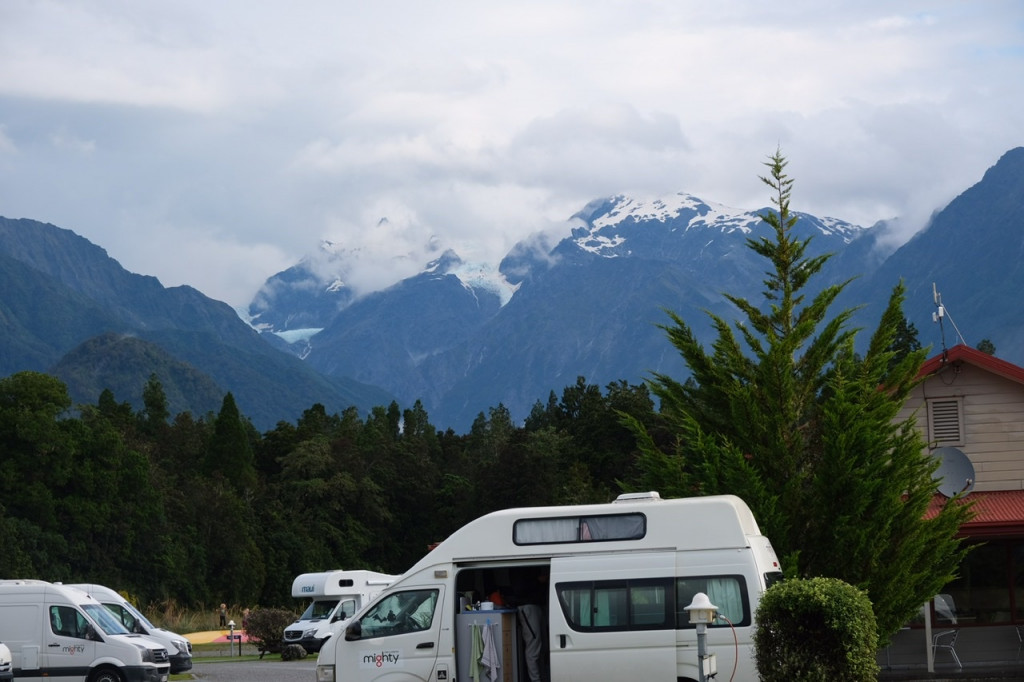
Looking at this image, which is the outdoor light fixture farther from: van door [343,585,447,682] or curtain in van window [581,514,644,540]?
van door [343,585,447,682]

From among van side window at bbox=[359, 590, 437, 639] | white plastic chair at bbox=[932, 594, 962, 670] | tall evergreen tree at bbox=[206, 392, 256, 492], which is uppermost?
tall evergreen tree at bbox=[206, 392, 256, 492]

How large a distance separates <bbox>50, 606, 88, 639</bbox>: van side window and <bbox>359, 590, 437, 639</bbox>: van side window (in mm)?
7919

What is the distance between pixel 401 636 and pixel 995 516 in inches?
450

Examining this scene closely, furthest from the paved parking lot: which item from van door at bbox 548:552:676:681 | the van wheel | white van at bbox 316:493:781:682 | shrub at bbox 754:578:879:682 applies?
shrub at bbox 754:578:879:682

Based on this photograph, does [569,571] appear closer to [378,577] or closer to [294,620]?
[378,577]

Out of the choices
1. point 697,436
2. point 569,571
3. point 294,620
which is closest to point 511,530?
point 569,571

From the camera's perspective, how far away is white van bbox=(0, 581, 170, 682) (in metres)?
21.4

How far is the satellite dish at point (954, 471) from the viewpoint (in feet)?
76.7

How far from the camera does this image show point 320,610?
37656 mm

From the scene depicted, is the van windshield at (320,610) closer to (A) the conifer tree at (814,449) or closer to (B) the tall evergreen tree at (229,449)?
(A) the conifer tree at (814,449)

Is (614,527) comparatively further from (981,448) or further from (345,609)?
(345,609)

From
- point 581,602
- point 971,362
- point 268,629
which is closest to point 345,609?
point 268,629

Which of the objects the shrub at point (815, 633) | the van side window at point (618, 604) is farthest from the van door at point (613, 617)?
the shrub at point (815, 633)

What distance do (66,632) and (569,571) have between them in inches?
411
